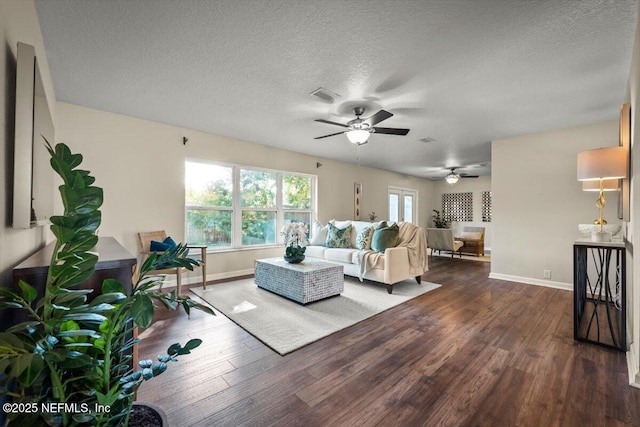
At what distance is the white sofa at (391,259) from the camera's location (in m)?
3.88

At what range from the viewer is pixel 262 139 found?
191 inches

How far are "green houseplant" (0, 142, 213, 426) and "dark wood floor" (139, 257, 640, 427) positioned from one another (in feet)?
2.61

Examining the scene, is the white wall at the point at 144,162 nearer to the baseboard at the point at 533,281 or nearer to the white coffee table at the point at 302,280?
the white coffee table at the point at 302,280

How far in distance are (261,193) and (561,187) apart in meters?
4.96

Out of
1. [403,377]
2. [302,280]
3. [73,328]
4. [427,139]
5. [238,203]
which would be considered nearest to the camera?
[73,328]

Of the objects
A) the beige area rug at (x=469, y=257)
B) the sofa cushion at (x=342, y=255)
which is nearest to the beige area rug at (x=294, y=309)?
the sofa cushion at (x=342, y=255)

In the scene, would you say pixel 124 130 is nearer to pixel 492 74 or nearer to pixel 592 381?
pixel 492 74

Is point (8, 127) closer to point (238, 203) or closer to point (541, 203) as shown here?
point (238, 203)

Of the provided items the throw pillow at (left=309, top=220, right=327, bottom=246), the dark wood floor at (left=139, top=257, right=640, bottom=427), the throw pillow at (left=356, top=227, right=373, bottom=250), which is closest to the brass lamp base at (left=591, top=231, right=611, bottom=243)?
the dark wood floor at (left=139, top=257, right=640, bottom=427)

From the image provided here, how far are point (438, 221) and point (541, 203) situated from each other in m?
5.74

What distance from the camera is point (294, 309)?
10.3 ft

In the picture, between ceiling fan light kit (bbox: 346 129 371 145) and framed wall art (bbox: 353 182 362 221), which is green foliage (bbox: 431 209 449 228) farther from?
ceiling fan light kit (bbox: 346 129 371 145)

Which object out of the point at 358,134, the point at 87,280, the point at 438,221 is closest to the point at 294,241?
the point at 358,134

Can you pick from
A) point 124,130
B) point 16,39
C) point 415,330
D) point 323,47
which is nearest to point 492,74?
point 323,47
